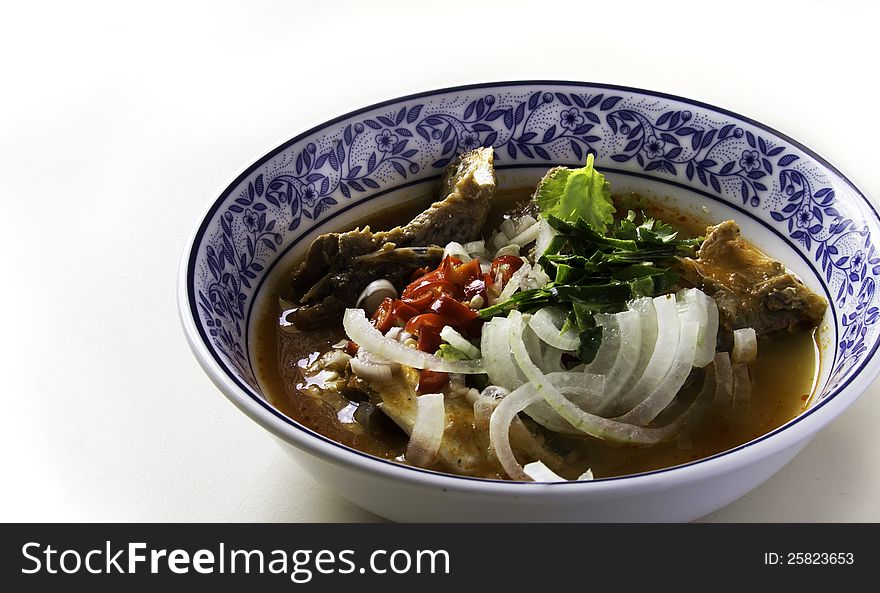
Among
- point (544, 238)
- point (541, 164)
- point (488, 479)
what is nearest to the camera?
point (488, 479)

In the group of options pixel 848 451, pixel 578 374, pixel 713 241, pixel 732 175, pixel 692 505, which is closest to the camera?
pixel 692 505

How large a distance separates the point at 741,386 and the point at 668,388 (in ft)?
1.25

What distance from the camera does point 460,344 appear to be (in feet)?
10.6

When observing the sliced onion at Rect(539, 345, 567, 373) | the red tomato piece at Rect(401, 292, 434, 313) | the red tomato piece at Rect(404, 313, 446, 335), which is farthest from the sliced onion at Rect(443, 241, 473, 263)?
the sliced onion at Rect(539, 345, 567, 373)

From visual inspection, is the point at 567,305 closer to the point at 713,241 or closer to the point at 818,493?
the point at 713,241

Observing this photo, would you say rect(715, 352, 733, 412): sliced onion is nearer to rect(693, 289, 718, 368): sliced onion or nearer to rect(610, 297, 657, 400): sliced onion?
rect(693, 289, 718, 368): sliced onion

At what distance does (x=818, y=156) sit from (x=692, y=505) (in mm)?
1817

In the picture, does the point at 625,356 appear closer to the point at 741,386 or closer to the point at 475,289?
the point at 741,386

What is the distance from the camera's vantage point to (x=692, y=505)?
2734 millimetres

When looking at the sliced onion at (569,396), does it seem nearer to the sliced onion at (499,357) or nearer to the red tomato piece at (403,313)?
the sliced onion at (499,357)

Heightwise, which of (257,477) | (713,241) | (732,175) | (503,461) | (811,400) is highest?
(732,175)

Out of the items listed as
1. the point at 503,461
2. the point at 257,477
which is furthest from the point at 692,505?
the point at 257,477

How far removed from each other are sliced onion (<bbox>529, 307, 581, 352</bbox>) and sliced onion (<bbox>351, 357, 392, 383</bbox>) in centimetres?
52

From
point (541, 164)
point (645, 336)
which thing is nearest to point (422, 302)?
point (645, 336)
